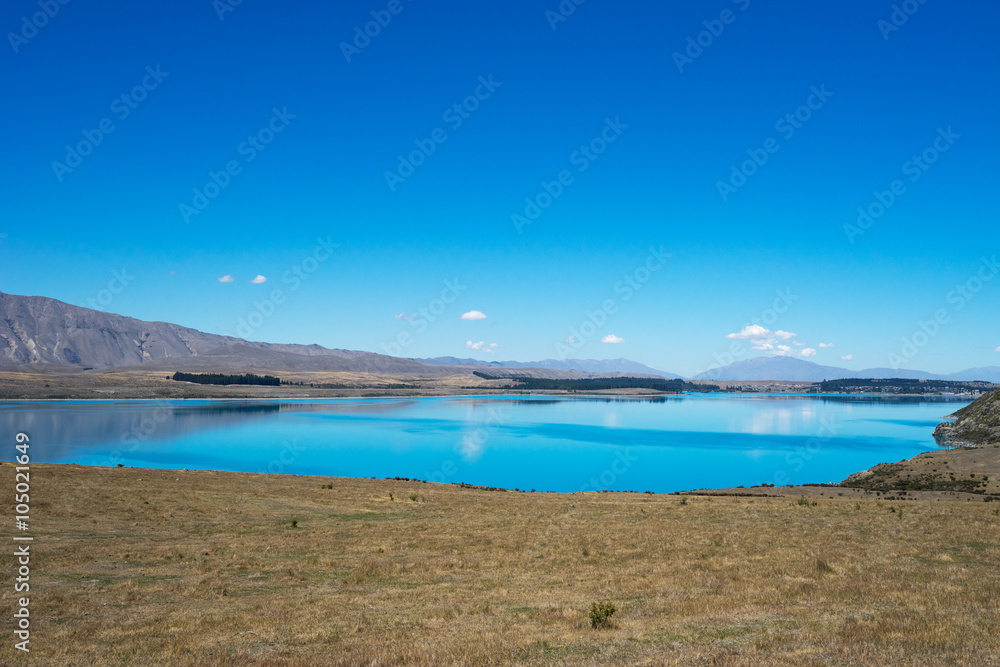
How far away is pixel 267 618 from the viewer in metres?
10.8

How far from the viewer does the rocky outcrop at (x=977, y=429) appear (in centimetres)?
6716

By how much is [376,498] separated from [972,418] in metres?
89.4

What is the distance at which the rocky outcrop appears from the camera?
220 feet

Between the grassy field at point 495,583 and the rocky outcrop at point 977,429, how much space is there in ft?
175

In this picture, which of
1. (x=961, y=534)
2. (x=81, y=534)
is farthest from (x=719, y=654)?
(x=81, y=534)

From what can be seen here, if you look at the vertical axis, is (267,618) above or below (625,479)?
above

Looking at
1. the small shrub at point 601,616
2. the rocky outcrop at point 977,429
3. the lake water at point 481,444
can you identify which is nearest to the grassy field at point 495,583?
the small shrub at point 601,616

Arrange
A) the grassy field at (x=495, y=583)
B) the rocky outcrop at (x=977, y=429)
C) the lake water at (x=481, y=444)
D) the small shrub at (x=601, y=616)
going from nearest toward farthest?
the grassy field at (x=495, y=583), the small shrub at (x=601, y=616), the lake water at (x=481, y=444), the rocky outcrop at (x=977, y=429)

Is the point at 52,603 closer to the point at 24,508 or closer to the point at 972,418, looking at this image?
the point at 24,508

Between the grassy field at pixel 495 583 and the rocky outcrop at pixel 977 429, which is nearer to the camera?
the grassy field at pixel 495 583

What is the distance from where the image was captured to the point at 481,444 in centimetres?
7800

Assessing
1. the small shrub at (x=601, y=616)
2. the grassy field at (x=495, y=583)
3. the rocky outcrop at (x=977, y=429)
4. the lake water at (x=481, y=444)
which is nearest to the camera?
the grassy field at (x=495, y=583)

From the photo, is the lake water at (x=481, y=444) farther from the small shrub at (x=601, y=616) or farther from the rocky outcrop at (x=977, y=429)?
the small shrub at (x=601, y=616)

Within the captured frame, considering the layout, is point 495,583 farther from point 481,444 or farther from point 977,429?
point 977,429
